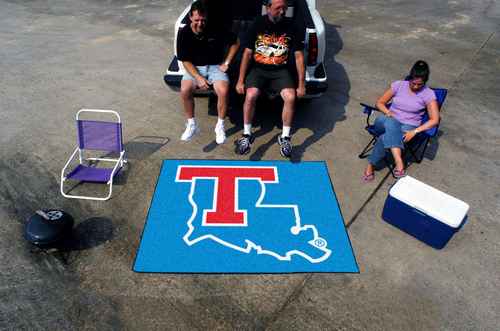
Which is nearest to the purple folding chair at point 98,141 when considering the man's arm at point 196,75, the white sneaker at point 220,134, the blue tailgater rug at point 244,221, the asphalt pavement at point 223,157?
the asphalt pavement at point 223,157

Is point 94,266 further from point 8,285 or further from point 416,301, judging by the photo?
point 416,301

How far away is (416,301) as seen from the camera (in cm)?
304

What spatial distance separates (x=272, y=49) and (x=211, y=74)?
85 centimetres

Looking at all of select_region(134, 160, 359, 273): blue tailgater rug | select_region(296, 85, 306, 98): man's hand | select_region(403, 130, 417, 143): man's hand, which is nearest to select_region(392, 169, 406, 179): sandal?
select_region(403, 130, 417, 143): man's hand

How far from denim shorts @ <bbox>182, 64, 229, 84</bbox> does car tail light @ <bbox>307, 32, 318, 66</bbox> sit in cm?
116

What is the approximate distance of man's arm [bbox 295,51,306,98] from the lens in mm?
4449

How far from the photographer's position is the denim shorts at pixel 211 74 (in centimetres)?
465

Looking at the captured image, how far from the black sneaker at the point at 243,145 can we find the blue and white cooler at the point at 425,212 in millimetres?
1836

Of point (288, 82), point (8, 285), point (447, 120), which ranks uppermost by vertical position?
point (288, 82)

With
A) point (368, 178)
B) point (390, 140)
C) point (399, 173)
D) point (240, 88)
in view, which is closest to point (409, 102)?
point (390, 140)

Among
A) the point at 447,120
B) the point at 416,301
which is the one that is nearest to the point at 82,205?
the point at 416,301

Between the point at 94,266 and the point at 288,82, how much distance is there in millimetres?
3020

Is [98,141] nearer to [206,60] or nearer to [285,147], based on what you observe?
[206,60]

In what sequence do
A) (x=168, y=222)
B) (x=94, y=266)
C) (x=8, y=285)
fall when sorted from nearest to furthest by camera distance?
1. (x=8, y=285)
2. (x=94, y=266)
3. (x=168, y=222)
